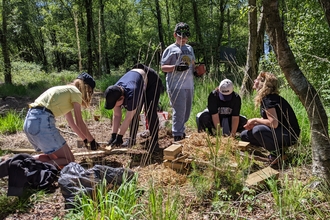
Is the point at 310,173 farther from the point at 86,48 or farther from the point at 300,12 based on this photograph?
the point at 86,48

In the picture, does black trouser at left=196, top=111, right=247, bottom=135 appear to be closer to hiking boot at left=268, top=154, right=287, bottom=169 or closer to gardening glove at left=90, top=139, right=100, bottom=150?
hiking boot at left=268, top=154, right=287, bottom=169

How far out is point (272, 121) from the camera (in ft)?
8.84

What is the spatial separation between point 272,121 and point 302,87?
0.80 m

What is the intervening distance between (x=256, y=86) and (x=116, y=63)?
2844 cm

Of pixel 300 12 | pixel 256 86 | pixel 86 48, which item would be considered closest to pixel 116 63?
pixel 86 48

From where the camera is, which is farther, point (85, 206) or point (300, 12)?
point (300, 12)

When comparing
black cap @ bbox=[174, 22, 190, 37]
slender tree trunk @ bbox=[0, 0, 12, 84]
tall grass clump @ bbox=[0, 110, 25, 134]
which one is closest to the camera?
black cap @ bbox=[174, 22, 190, 37]

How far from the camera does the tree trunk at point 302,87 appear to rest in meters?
1.90

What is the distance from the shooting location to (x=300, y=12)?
5562 mm

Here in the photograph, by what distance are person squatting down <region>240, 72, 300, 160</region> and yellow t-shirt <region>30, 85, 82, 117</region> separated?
1.89 meters

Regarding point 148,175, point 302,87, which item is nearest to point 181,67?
point 148,175

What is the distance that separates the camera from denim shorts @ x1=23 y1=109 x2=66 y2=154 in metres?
2.76

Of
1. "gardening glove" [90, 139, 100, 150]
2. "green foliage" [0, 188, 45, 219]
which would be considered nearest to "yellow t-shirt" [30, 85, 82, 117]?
"gardening glove" [90, 139, 100, 150]

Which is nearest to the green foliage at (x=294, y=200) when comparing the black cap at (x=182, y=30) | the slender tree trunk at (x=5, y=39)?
the black cap at (x=182, y=30)
